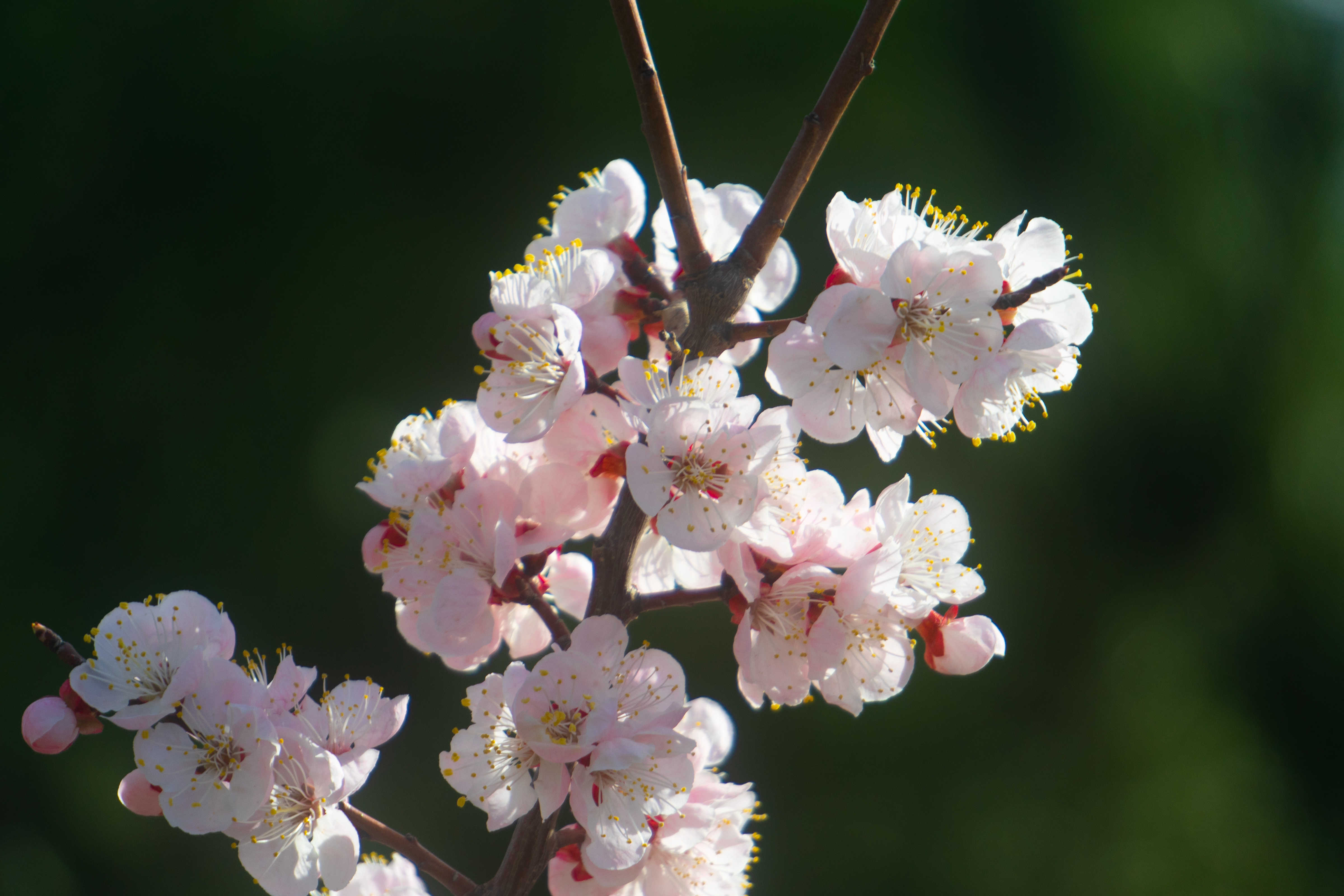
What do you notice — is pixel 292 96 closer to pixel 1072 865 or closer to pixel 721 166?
pixel 721 166

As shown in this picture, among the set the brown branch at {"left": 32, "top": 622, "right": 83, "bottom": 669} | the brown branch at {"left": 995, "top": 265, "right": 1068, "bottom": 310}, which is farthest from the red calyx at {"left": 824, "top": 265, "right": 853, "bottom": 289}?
the brown branch at {"left": 32, "top": 622, "right": 83, "bottom": 669}

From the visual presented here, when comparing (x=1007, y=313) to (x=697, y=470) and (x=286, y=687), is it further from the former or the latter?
(x=286, y=687)

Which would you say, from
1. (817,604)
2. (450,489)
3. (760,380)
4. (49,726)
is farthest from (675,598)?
(760,380)

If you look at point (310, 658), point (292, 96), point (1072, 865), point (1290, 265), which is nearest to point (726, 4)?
point (292, 96)

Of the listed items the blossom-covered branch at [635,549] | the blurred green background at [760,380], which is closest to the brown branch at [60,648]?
the blossom-covered branch at [635,549]

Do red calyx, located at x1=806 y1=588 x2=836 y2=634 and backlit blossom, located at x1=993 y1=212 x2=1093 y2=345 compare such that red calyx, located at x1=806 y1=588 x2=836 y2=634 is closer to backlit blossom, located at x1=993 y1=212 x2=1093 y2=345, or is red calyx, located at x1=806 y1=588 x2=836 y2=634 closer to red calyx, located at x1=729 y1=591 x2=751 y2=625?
red calyx, located at x1=729 y1=591 x2=751 y2=625

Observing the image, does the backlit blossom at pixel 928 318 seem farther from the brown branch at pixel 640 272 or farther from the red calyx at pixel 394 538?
the red calyx at pixel 394 538
